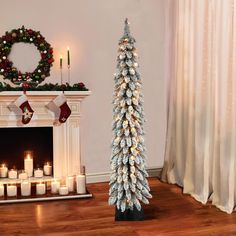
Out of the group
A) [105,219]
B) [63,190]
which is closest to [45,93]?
[63,190]

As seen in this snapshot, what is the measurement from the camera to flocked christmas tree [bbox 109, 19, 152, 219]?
3580 mm

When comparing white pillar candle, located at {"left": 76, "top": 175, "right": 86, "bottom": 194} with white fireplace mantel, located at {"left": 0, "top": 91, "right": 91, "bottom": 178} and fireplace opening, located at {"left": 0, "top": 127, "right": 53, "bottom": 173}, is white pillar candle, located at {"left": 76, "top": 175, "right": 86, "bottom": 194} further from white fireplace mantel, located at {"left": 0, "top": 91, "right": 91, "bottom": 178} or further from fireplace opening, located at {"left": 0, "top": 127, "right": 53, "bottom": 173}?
fireplace opening, located at {"left": 0, "top": 127, "right": 53, "bottom": 173}

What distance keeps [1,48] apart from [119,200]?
2296 mm

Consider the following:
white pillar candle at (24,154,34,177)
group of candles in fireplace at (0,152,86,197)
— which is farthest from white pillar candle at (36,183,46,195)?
white pillar candle at (24,154,34,177)

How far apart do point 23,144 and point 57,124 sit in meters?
0.47

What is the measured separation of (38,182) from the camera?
4727mm

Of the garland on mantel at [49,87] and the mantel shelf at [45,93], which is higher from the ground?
the garland on mantel at [49,87]

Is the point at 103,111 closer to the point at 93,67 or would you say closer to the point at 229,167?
the point at 93,67

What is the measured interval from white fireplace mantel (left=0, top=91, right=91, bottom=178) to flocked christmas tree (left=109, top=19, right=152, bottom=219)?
3.94ft

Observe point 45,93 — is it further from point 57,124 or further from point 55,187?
point 55,187

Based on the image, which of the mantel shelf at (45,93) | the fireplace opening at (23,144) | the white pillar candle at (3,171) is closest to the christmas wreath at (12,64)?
the mantel shelf at (45,93)

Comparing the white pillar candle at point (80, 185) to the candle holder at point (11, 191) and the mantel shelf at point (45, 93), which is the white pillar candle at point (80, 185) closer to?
the candle holder at point (11, 191)

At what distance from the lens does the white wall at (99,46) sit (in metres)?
4.96

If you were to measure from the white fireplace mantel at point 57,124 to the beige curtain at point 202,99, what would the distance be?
3.74 ft
